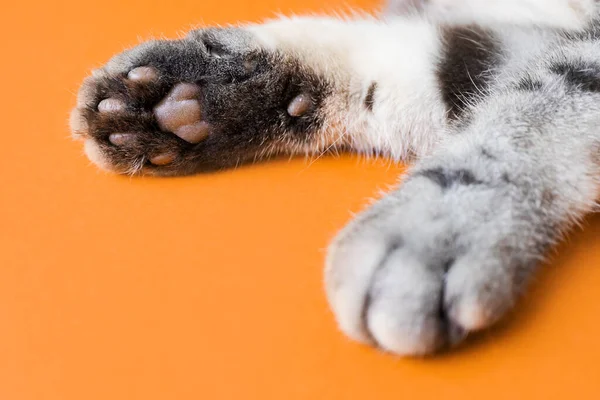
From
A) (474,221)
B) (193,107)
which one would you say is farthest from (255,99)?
(474,221)

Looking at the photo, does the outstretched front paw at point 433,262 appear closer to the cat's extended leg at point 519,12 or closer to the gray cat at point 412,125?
the gray cat at point 412,125

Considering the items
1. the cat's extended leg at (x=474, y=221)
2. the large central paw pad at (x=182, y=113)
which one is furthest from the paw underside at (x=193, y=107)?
the cat's extended leg at (x=474, y=221)

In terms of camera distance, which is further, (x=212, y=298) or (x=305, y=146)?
(x=305, y=146)

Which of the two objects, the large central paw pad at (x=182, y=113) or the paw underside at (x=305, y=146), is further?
the large central paw pad at (x=182, y=113)

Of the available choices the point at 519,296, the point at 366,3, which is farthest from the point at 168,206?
the point at 366,3

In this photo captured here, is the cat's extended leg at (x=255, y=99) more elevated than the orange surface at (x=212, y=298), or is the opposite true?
the cat's extended leg at (x=255, y=99)

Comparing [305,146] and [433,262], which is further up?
[305,146]

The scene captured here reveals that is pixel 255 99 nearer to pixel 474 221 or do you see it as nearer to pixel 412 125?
pixel 412 125
